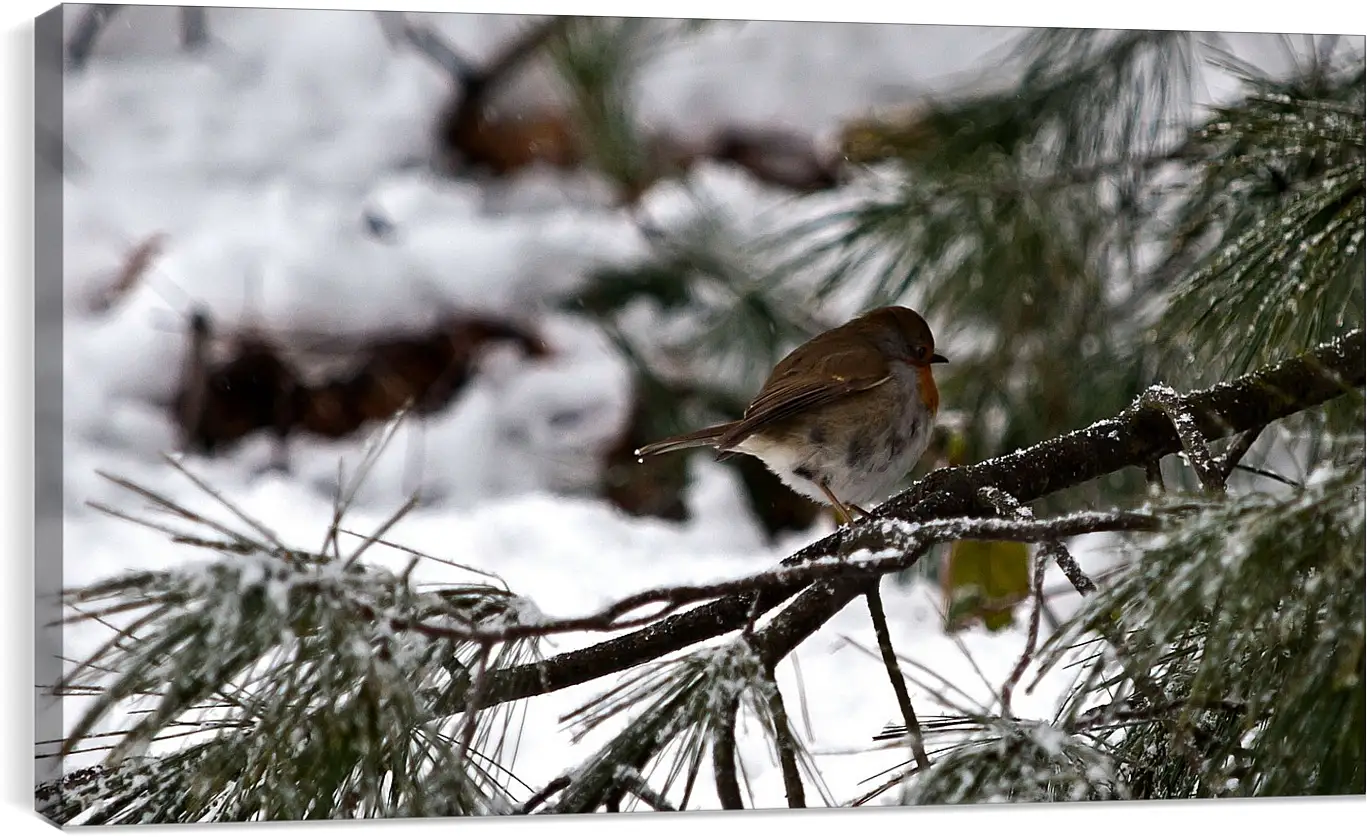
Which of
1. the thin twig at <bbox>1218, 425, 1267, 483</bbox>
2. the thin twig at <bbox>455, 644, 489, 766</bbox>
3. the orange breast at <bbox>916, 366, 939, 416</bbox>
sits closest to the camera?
the thin twig at <bbox>455, 644, 489, 766</bbox>

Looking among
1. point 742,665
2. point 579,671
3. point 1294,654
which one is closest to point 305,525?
point 579,671

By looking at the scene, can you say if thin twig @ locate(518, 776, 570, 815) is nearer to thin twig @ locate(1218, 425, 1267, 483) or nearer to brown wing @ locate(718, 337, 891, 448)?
brown wing @ locate(718, 337, 891, 448)

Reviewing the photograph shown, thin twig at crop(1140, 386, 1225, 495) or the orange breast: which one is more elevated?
the orange breast

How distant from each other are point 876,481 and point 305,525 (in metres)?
0.59

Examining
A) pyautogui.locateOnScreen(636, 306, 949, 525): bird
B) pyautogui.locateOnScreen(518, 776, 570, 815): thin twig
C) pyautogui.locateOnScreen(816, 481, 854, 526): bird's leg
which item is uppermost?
pyautogui.locateOnScreen(636, 306, 949, 525): bird

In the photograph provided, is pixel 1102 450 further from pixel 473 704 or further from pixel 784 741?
pixel 473 704

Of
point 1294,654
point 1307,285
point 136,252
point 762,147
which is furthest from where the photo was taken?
point 762,147

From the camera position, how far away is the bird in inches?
59.5

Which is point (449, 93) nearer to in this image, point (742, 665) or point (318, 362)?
point (318, 362)

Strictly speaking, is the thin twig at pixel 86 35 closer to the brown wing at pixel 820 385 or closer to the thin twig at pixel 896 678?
the brown wing at pixel 820 385

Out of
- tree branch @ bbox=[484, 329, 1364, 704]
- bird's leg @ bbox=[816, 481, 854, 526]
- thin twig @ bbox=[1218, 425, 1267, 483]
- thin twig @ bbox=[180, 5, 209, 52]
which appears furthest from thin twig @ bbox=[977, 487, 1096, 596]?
thin twig @ bbox=[180, 5, 209, 52]

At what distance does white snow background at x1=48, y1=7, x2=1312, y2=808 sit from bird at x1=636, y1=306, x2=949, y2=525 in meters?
0.16

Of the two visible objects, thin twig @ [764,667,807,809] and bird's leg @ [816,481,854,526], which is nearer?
thin twig @ [764,667,807,809]

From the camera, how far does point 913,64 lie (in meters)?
1.58
